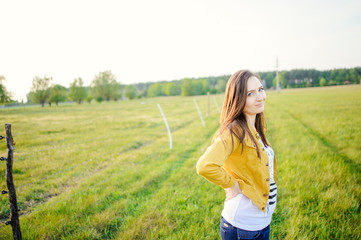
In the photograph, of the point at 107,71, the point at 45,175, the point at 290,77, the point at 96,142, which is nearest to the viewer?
the point at 45,175

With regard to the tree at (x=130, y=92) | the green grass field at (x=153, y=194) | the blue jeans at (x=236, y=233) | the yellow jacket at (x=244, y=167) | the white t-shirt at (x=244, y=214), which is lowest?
the green grass field at (x=153, y=194)

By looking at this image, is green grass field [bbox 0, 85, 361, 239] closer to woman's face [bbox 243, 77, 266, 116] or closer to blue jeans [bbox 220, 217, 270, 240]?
woman's face [bbox 243, 77, 266, 116]

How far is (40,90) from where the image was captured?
462 centimetres

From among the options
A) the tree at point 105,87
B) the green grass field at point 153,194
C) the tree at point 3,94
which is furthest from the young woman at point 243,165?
the tree at point 105,87

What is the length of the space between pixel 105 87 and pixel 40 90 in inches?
2691

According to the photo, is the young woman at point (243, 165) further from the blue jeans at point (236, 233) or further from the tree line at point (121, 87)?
the tree line at point (121, 87)

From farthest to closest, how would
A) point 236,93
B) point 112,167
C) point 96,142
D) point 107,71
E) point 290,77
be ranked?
point 290,77 → point 107,71 → point 96,142 → point 112,167 → point 236,93

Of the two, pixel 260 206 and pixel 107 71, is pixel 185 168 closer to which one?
pixel 260 206

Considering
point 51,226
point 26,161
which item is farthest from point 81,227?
Result: point 26,161

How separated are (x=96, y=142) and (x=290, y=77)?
115m

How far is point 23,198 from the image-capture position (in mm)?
3729

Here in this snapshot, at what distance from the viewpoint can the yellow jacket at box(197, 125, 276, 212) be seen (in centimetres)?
131

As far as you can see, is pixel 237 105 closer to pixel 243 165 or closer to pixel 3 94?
pixel 243 165

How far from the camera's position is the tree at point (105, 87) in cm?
6669
